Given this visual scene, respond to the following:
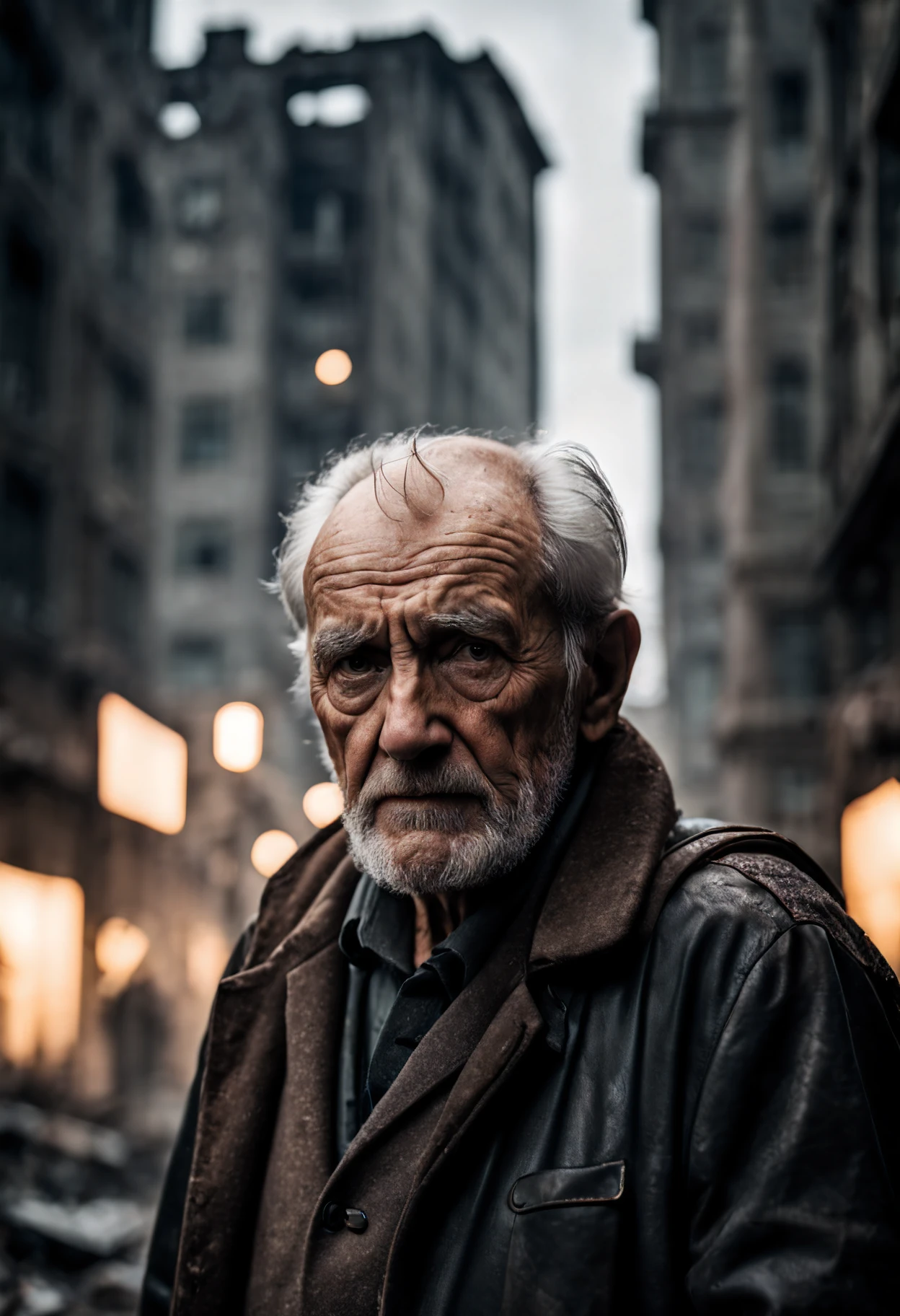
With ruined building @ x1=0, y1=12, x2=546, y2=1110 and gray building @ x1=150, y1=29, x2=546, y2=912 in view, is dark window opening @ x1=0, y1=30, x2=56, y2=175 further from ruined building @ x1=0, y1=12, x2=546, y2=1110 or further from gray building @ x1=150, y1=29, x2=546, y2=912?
gray building @ x1=150, y1=29, x2=546, y2=912

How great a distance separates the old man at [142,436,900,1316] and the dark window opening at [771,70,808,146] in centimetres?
2754

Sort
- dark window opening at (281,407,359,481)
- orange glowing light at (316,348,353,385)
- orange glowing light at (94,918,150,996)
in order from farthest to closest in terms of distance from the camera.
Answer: dark window opening at (281,407,359,481) < orange glowing light at (94,918,150,996) < orange glowing light at (316,348,353,385)

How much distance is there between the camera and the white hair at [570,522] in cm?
245

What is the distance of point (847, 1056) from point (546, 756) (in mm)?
799

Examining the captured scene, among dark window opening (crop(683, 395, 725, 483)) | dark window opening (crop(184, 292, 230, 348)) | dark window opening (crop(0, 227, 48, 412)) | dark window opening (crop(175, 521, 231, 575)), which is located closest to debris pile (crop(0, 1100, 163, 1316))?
dark window opening (crop(0, 227, 48, 412))

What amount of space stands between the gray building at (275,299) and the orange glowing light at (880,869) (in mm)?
33510

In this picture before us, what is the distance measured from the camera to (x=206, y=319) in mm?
47906

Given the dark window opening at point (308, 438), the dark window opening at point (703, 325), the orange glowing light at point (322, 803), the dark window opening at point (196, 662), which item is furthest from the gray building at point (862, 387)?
the dark window opening at point (308, 438)

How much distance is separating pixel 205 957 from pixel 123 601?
257 inches

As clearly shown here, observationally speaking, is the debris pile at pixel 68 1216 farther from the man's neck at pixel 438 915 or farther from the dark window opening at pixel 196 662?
the dark window opening at pixel 196 662

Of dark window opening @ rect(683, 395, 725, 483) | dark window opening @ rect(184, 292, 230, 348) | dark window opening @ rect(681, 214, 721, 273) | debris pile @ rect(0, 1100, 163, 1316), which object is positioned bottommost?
debris pile @ rect(0, 1100, 163, 1316)

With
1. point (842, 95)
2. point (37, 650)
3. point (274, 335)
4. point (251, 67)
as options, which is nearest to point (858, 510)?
point (842, 95)

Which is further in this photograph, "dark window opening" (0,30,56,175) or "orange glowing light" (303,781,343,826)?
"dark window opening" (0,30,56,175)

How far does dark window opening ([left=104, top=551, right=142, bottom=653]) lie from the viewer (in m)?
22.5
